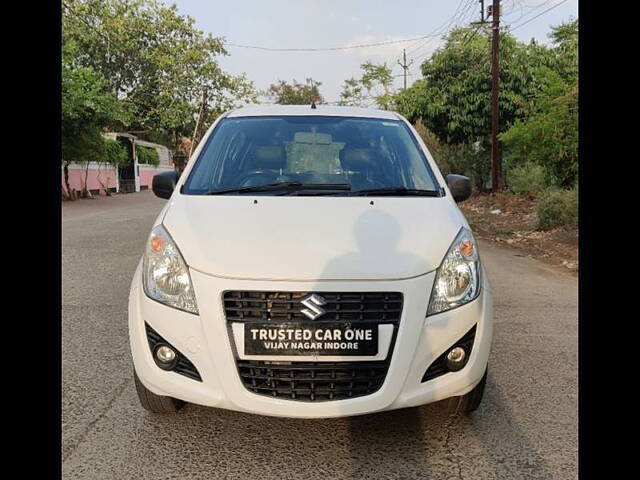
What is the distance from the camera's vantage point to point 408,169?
12.4 feet

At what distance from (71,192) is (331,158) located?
21787 mm

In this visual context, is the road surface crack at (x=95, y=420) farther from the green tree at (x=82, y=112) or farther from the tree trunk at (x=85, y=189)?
the tree trunk at (x=85, y=189)

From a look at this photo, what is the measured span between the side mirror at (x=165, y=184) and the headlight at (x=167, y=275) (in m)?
0.96

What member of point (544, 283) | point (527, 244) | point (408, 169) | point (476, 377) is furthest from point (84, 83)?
point (476, 377)

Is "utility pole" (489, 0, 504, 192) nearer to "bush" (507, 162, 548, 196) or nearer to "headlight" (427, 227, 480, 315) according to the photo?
"bush" (507, 162, 548, 196)

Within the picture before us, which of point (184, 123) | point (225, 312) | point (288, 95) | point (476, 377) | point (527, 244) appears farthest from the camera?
point (288, 95)

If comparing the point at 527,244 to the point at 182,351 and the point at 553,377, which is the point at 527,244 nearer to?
the point at 553,377

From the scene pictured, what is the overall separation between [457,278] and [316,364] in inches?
30.6

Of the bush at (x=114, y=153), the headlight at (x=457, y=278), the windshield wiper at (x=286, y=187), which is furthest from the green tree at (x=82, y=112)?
the headlight at (x=457, y=278)

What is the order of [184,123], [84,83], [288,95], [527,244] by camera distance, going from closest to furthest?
[527,244], [84,83], [184,123], [288,95]

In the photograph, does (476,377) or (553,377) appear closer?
(476,377)

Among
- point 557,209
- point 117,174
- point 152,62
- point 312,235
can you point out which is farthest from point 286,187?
point 152,62
